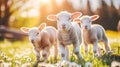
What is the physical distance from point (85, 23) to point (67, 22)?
17 centimetres

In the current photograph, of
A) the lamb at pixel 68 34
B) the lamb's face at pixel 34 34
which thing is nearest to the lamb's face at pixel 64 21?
the lamb at pixel 68 34

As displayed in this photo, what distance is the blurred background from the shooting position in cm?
408

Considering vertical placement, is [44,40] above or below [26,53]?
above

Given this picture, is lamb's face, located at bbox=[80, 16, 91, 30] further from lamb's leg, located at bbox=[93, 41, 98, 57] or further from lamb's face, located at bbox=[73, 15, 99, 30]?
lamb's leg, located at bbox=[93, 41, 98, 57]

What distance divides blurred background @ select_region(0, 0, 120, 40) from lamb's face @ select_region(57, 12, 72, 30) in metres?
0.18

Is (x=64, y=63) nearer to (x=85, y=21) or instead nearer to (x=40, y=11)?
(x=85, y=21)

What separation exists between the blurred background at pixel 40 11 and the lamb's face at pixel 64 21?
0.18 metres

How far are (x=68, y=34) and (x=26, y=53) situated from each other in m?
0.56

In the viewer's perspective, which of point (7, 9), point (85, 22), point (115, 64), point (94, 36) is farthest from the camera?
point (7, 9)

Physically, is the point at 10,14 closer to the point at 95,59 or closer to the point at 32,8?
the point at 32,8

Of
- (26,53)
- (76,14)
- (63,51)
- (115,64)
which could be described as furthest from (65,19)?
(26,53)

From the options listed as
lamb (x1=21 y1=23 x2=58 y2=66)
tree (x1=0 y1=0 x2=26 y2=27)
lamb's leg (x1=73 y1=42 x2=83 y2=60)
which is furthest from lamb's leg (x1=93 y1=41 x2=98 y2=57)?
tree (x1=0 y1=0 x2=26 y2=27)

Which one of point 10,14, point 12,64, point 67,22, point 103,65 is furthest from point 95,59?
point 10,14

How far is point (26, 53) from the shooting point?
13.9ft
